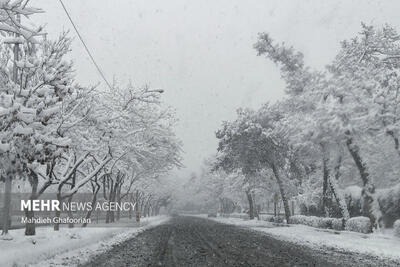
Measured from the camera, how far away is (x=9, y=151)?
8.70 m

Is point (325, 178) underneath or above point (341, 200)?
above

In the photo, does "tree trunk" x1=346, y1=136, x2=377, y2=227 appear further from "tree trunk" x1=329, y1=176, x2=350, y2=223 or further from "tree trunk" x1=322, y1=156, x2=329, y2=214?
"tree trunk" x1=322, y1=156, x2=329, y2=214

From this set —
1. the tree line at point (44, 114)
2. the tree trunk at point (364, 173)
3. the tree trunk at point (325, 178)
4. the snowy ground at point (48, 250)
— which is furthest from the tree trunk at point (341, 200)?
the snowy ground at point (48, 250)

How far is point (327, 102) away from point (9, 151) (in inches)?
894

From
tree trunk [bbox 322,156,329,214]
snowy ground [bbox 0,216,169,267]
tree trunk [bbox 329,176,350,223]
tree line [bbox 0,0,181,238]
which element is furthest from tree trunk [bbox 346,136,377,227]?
snowy ground [bbox 0,216,169,267]

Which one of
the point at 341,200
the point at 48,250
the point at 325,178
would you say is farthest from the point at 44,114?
the point at 325,178

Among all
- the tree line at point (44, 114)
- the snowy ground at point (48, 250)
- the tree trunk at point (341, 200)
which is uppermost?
the tree line at point (44, 114)

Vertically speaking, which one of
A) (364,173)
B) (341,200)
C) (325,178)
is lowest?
(341,200)

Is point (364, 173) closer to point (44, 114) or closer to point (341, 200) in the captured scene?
point (341, 200)

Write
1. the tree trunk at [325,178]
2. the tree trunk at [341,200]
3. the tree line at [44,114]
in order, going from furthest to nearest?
the tree trunk at [325,178] → the tree trunk at [341,200] → the tree line at [44,114]

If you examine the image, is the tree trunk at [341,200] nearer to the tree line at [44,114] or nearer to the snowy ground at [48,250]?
the tree line at [44,114]

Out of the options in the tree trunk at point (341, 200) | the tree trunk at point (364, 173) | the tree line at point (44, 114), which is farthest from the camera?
the tree trunk at point (341, 200)

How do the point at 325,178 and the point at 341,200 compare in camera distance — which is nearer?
the point at 341,200

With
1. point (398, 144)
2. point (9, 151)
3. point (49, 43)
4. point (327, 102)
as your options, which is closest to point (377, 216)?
point (398, 144)
